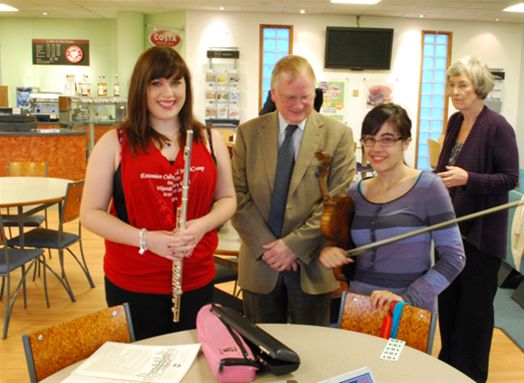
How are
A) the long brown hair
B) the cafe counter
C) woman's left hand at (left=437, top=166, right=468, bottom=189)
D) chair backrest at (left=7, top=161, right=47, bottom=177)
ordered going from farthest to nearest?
the cafe counter < chair backrest at (left=7, top=161, right=47, bottom=177) < woman's left hand at (left=437, top=166, right=468, bottom=189) < the long brown hair

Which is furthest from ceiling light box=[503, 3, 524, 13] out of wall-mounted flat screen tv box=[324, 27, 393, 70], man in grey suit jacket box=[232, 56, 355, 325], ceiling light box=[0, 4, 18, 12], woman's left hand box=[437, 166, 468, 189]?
ceiling light box=[0, 4, 18, 12]

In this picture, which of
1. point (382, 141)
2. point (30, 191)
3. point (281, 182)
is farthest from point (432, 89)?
point (382, 141)

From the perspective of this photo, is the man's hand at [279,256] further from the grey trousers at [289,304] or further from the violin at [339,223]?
the violin at [339,223]

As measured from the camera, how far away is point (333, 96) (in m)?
10.4

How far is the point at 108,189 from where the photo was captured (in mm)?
1817

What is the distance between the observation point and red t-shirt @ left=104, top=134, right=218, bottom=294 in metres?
1.80

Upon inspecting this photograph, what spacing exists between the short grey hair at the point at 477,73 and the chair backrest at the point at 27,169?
4.10 m

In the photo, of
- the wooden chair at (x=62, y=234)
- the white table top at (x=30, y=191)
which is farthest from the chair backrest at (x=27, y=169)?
the wooden chair at (x=62, y=234)

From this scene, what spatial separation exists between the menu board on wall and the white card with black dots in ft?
37.5

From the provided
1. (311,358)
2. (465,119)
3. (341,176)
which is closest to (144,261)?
(311,358)

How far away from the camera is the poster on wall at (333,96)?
10.3m

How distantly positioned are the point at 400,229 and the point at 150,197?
2.94ft

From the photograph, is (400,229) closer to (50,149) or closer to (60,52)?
(50,149)

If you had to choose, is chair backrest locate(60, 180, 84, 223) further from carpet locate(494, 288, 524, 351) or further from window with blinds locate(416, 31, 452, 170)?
window with blinds locate(416, 31, 452, 170)
